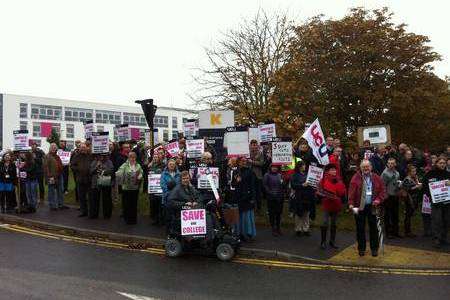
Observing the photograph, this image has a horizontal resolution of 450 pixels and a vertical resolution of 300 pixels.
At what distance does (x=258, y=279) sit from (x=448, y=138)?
34575 millimetres

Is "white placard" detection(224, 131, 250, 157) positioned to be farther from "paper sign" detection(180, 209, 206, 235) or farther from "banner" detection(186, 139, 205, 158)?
"paper sign" detection(180, 209, 206, 235)

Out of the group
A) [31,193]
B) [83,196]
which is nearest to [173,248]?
[83,196]

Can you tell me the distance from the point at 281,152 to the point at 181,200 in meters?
3.68

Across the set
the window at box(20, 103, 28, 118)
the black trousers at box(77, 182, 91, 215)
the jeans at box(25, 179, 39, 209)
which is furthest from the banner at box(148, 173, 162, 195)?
the window at box(20, 103, 28, 118)

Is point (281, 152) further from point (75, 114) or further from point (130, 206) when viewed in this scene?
point (75, 114)

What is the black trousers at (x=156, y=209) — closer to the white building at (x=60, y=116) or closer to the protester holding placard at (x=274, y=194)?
the protester holding placard at (x=274, y=194)

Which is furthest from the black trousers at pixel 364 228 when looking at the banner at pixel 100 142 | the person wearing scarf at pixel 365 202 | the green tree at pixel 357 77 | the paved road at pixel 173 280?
the green tree at pixel 357 77

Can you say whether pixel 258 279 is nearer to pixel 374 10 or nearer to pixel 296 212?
pixel 296 212

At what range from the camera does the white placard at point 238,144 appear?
535 inches

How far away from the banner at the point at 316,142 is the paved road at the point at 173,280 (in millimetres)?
4029

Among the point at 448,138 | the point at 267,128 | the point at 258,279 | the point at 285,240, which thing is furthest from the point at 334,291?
the point at 448,138

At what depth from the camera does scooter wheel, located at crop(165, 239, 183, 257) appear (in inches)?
417

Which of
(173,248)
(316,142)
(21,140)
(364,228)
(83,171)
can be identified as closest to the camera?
(173,248)

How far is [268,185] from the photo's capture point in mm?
12664
